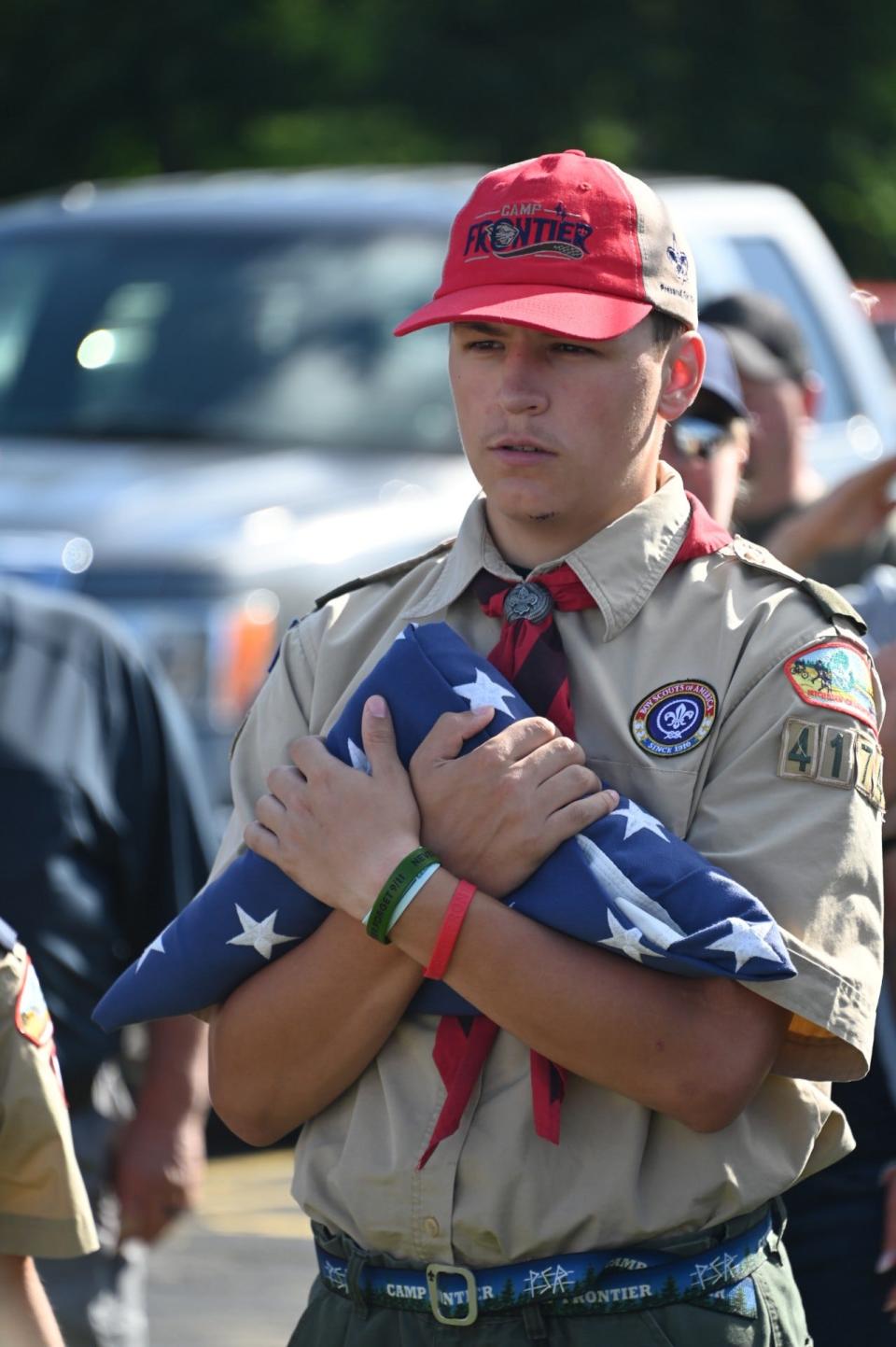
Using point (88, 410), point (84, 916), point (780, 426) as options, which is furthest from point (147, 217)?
point (84, 916)

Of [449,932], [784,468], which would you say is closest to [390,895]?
[449,932]

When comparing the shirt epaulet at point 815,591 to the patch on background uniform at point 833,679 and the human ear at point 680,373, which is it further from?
the human ear at point 680,373

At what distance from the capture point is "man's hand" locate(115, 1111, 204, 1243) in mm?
3654

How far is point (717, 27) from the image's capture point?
75.3ft

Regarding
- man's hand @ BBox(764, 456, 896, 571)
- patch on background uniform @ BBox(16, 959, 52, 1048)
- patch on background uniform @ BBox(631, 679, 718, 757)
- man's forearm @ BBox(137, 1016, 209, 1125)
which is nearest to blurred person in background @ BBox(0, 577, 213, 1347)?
man's forearm @ BBox(137, 1016, 209, 1125)

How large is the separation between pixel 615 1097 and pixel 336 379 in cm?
491

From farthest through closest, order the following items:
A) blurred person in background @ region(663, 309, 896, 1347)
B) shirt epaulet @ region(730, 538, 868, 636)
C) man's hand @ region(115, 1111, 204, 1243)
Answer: man's hand @ region(115, 1111, 204, 1243)
blurred person in background @ region(663, 309, 896, 1347)
shirt epaulet @ region(730, 538, 868, 636)

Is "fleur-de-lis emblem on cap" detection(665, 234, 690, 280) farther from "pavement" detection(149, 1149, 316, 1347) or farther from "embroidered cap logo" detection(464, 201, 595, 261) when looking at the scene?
"pavement" detection(149, 1149, 316, 1347)

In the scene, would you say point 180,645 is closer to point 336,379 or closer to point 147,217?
point 336,379

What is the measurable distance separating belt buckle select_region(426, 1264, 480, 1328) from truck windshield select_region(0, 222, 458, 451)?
460 centimetres

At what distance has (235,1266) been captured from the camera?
212 inches

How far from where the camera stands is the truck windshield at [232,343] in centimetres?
696

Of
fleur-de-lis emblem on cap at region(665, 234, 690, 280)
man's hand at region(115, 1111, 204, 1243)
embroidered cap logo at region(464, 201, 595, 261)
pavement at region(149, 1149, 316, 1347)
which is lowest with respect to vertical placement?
pavement at region(149, 1149, 316, 1347)

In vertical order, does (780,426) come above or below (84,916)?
above
